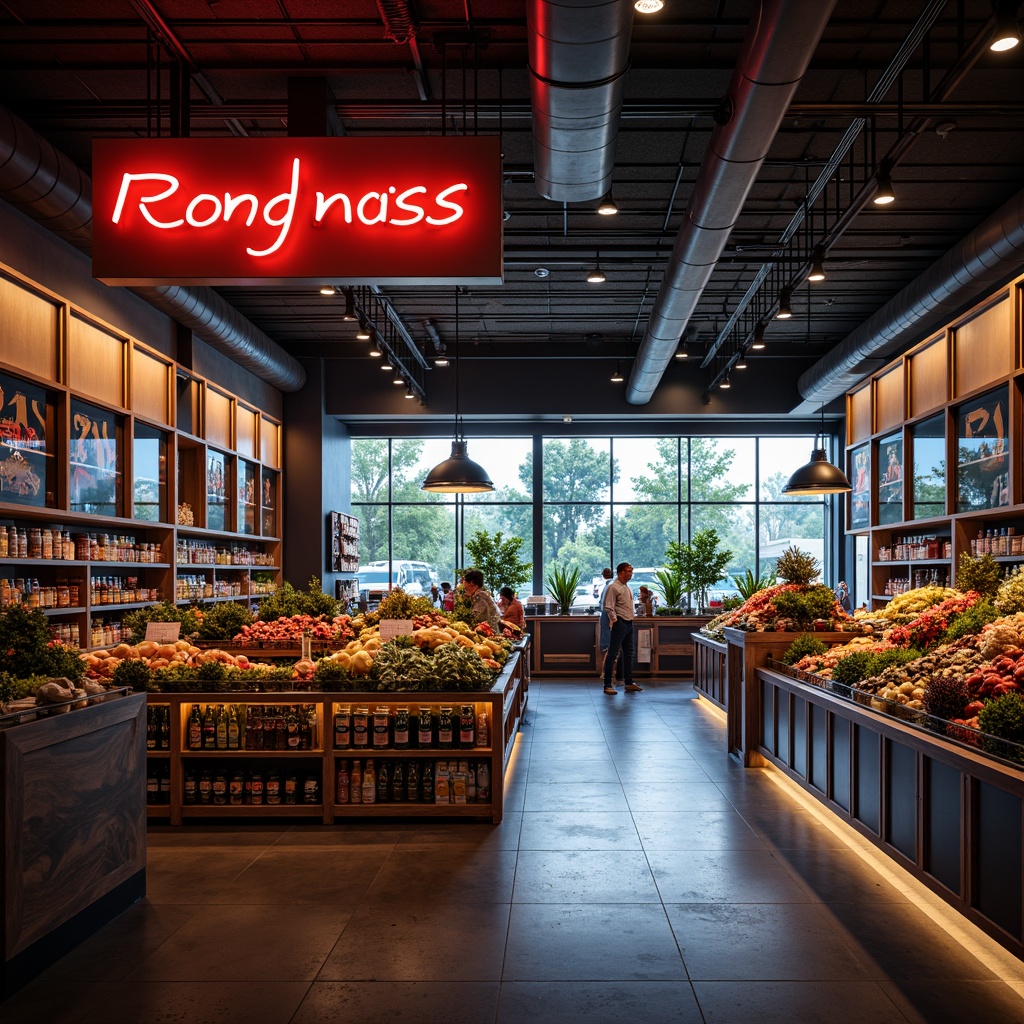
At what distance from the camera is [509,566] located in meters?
14.8

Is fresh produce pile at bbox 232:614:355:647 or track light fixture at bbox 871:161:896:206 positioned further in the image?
fresh produce pile at bbox 232:614:355:647

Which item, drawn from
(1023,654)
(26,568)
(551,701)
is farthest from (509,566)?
(1023,654)

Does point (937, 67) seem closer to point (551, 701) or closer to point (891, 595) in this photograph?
point (891, 595)

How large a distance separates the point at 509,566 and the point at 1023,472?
820 centimetres

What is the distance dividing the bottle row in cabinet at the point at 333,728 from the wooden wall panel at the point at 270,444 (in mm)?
8476

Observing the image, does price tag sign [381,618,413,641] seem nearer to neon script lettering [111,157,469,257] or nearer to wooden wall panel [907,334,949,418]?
neon script lettering [111,157,469,257]

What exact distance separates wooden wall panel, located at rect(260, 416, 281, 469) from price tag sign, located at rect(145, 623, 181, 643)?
715cm

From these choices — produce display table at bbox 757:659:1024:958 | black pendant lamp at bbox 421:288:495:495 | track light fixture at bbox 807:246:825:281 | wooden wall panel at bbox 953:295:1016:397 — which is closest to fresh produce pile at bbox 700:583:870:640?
produce display table at bbox 757:659:1024:958

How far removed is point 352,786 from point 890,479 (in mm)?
8021

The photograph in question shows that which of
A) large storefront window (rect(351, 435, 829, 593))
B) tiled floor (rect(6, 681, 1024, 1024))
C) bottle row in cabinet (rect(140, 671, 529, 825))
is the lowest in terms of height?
tiled floor (rect(6, 681, 1024, 1024))

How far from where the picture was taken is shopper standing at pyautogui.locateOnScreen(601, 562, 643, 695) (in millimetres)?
11734

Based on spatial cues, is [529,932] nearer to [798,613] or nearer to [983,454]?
[798,613]

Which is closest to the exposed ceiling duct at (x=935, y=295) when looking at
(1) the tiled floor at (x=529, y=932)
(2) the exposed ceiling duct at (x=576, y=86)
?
(2) the exposed ceiling duct at (x=576, y=86)

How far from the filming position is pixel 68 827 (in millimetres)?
3713
